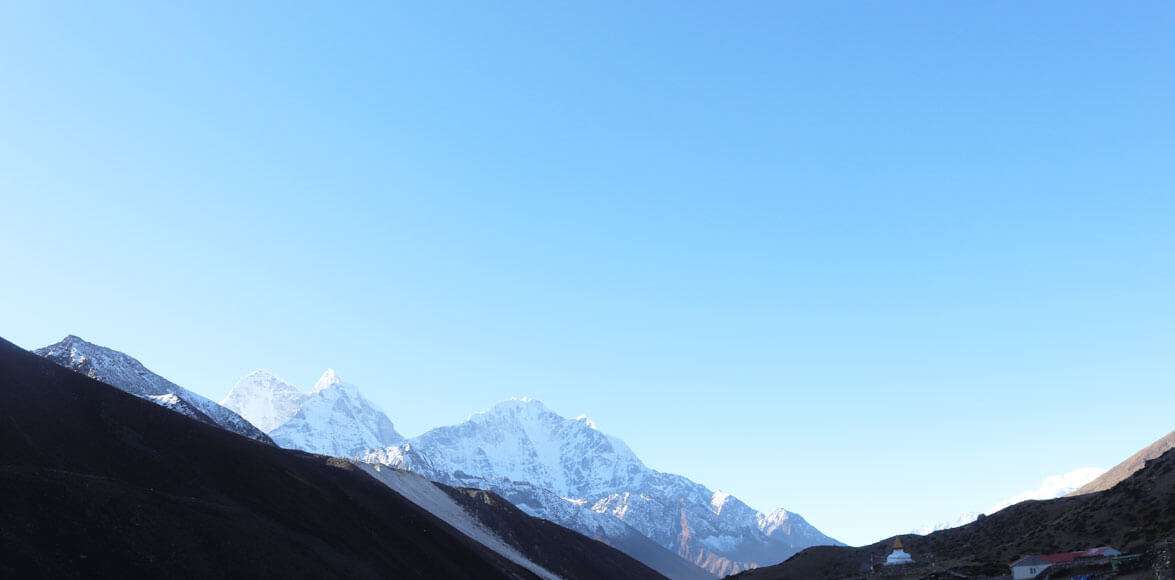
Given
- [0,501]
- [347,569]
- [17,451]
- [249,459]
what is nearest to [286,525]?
[347,569]

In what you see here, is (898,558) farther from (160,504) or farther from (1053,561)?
(160,504)

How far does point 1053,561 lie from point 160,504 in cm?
7802

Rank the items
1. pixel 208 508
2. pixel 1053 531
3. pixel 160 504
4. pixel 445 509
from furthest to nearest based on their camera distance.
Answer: pixel 445 509 < pixel 1053 531 < pixel 208 508 < pixel 160 504

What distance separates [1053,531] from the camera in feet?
308

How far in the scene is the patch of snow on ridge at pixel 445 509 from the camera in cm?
18075

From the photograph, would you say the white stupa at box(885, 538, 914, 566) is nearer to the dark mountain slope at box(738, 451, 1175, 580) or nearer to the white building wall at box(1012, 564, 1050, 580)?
the dark mountain slope at box(738, 451, 1175, 580)

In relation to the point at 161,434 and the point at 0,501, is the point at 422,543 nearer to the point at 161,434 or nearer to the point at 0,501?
the point at 161,434

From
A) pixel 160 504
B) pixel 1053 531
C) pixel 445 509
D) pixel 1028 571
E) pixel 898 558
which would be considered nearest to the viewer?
pixel 160 504

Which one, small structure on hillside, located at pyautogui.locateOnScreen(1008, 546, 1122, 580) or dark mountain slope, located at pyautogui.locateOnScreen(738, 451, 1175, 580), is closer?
small structure on hillside, located at pyautogui.locateOnScreen(1008, 546, 1122, 580)

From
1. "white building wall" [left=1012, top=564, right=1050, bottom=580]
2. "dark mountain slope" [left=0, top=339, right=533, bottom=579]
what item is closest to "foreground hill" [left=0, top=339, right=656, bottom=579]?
"dark mountain slope" [left=0, top=339, right=533, bottom=579]

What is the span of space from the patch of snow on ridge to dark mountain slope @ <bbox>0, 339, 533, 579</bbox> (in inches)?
2501

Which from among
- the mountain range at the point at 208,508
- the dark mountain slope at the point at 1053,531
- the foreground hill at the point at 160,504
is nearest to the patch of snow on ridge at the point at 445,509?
the mountain range at the point at 208,508

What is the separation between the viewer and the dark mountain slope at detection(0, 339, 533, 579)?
52.7 m

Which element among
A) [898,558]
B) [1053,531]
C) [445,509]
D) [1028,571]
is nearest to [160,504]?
[1028,571]
